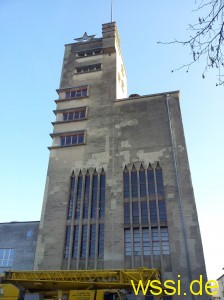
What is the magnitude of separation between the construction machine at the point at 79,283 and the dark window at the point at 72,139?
17692 mm

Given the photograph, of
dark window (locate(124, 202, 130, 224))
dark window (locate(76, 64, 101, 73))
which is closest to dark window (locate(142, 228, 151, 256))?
dark window (locate(124, 202, 130, 224))

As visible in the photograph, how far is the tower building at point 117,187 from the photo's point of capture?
2561cm

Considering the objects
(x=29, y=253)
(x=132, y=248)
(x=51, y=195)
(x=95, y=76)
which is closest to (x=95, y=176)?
(x=51, y=195)

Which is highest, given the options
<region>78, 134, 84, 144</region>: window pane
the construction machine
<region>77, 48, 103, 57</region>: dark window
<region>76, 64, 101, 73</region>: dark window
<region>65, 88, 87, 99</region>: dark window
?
<region>77, 48, 103, 57</region>: dark window

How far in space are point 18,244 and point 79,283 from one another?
15.0 metres

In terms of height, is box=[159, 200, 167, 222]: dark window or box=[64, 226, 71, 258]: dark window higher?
box=[159, 200, 167, 222]: dark window

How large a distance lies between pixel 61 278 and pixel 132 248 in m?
8.25

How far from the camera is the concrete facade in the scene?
29.6 meters

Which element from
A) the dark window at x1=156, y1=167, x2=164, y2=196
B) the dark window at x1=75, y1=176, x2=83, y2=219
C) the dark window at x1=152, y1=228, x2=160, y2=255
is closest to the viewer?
the dark window at x1=152, y1=228, x2=160, y2=255

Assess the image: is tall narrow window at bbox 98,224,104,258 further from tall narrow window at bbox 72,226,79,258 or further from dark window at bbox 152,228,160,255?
dark window at bbox 152,228,160,255

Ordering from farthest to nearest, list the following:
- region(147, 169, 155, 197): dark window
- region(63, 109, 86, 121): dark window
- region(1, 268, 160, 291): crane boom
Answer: region(63, 109, 86, 121): dark window < region(147, 169, 155, 197): dark window < region(1, 268, 160, 291): crane boom

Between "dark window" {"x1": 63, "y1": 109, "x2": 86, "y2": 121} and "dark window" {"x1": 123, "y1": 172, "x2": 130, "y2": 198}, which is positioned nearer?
"dark window" {"x1": 123, "y1": 172, "x2": 130, "y2": 198}

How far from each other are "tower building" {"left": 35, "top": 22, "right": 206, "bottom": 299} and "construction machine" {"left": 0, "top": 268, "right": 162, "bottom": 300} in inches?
233

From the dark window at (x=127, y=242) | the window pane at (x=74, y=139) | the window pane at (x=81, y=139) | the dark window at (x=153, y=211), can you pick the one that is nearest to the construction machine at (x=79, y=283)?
the dark window at (x=127, y=242)
